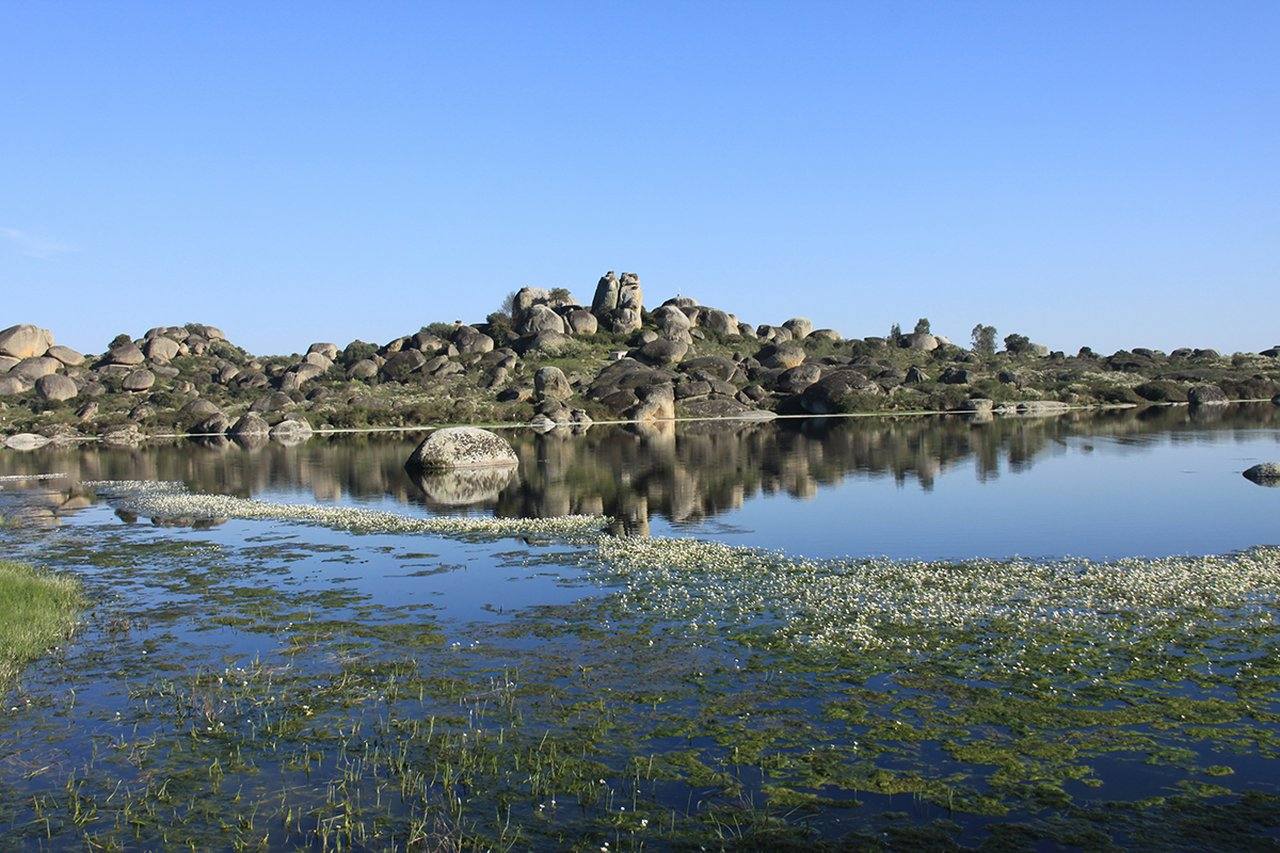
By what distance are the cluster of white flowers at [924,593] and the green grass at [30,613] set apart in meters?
10.4

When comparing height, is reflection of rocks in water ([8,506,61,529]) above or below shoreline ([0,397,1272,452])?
below

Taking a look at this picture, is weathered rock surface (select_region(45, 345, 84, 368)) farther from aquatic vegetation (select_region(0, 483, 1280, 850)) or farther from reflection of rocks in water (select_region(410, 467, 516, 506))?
aquatic vegetation (select_region(0, 483, 1280, 850))

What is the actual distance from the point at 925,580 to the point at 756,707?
9.73 m

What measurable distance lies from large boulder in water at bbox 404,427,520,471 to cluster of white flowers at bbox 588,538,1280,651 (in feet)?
92.8

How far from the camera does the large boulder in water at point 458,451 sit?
5391 centimetres

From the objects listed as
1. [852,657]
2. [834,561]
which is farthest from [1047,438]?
[852,657]

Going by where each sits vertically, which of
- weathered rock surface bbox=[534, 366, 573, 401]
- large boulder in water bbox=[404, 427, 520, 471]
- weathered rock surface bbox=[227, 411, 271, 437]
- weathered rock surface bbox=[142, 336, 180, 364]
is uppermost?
weathered rock surface bbox=[142, 336, 180, 364]

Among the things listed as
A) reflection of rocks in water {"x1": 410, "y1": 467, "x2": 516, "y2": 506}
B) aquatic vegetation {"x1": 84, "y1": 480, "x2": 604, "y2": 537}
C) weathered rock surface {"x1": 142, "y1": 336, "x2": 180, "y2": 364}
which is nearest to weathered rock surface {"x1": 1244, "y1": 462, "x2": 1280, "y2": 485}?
aquatic vegetation {"x1": 84, "y1": 480, "x2": 604, "y2": 537}

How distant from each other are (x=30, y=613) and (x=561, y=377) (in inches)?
3478

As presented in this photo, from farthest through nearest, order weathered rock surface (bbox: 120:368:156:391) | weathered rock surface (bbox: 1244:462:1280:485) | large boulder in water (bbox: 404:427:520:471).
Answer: weathered rock surface (bbox: 120:368:156:391) < large boulder in water (bbox: 404:427:520:471) < weathered rock surface (bbox: 1244:462:1280:485)

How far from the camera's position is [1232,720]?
13281 millimetres

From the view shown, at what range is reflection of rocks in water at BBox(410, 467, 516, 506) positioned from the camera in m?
42.8

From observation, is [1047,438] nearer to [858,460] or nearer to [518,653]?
[858,460]

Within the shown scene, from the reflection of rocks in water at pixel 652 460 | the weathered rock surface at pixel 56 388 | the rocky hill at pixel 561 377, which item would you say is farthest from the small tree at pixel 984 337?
the weathered rock surface at pixel 56 388
